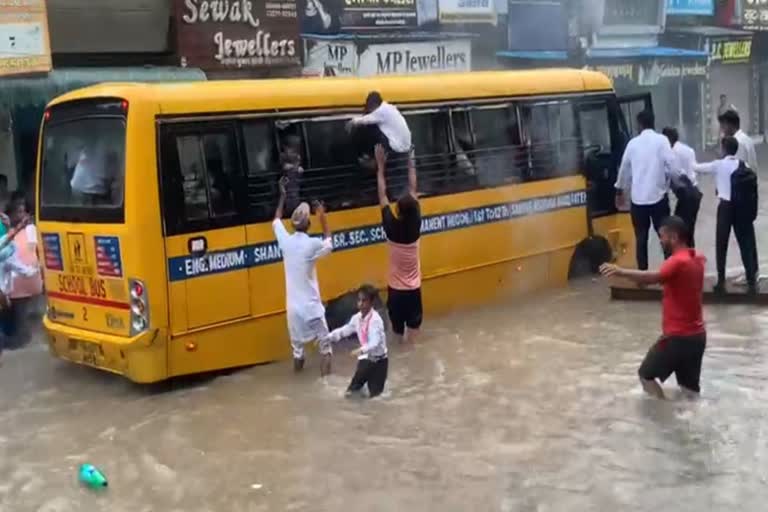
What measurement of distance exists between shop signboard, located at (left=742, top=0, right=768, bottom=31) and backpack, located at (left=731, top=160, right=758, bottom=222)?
22.0 meters

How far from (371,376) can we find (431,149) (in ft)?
10.3

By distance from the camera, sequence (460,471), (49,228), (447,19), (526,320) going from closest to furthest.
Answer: (460,471)
(49,228)
(526,320)
(447,19)

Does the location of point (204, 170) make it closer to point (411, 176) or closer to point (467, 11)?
point (411, 176)

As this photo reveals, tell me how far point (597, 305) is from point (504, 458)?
5.07m

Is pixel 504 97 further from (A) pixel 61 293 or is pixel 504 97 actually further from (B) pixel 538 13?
(B) pixel 538 13

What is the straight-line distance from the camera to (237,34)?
1605 cm

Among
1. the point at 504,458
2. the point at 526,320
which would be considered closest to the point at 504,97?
the point at 526,320

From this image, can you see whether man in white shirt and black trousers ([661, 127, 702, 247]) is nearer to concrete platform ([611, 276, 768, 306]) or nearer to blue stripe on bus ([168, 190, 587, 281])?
concrete platform ([611, 276, 768, 306])

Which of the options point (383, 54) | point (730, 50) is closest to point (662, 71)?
point (730, 50)

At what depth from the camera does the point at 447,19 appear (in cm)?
2141

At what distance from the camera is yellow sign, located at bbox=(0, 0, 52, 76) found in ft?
41.1

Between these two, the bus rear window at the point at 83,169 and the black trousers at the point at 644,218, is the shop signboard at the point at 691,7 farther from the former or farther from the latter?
the bus rear window at the point at 83,169

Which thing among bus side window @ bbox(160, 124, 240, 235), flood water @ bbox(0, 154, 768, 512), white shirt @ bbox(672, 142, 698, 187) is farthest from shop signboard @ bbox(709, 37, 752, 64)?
bus side window @ bbox(160, 124, 240, 235)

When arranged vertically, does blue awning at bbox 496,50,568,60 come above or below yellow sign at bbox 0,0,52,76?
below
